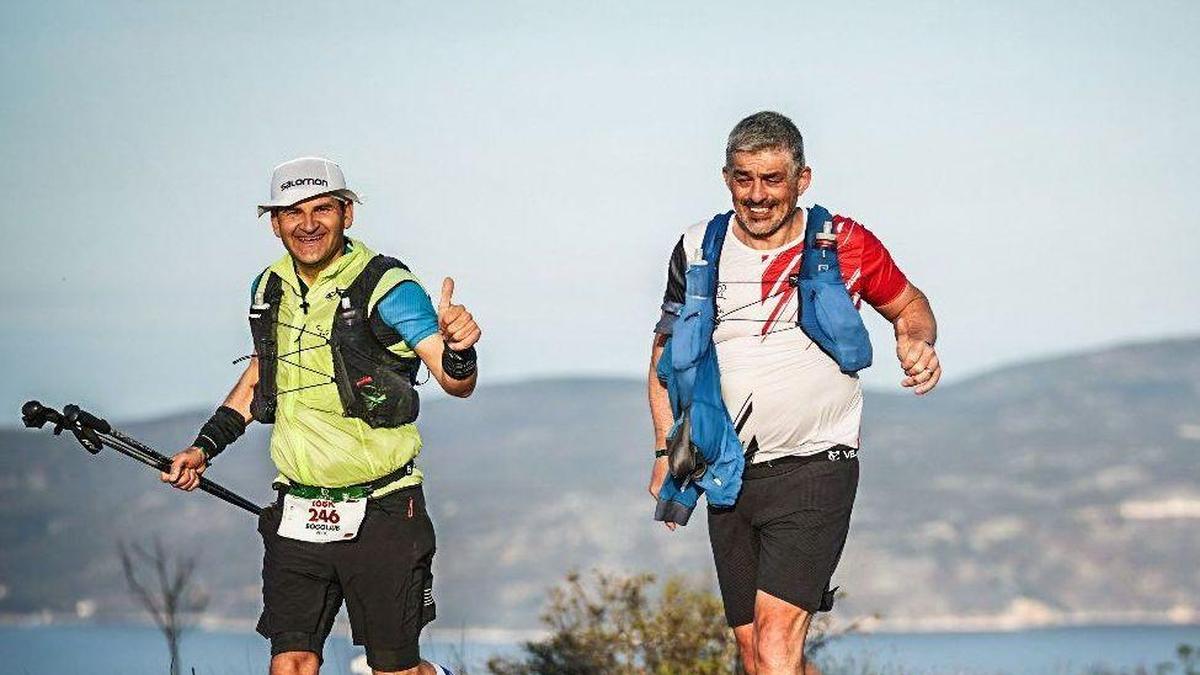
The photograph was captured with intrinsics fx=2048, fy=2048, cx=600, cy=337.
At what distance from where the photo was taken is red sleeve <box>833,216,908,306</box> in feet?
24.7

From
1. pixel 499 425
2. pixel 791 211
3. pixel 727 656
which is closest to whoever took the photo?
pixel 791 211

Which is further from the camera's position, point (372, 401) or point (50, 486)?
point (50, 486)

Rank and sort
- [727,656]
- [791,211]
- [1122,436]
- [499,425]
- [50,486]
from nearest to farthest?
[791,211] < [727,656] < [50,486] < [499,425] < [1122,436]

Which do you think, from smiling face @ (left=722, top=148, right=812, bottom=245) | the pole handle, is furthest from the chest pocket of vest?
smiling face @ (left=722, top=148, right=812, bottom=245)

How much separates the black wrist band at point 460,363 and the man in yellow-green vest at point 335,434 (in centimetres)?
22

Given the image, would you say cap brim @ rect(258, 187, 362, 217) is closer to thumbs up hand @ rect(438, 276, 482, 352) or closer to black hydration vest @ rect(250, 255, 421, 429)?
black hydration vest @ rect(250, 255, 421, 429)

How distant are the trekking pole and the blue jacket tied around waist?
1709 mm

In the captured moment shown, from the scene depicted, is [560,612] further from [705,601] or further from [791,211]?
[791,211]

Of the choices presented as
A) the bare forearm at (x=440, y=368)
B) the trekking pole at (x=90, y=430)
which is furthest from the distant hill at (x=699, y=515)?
the bare forearm at (x=440, y=368)

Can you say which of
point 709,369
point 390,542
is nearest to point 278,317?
point 390,542

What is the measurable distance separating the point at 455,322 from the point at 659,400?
1183mm

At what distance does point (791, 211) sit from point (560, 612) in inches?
259

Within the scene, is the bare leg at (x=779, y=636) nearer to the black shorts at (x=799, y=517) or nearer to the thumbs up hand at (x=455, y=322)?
the black shorts at (x=799, y=517)

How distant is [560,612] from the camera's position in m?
13.6
